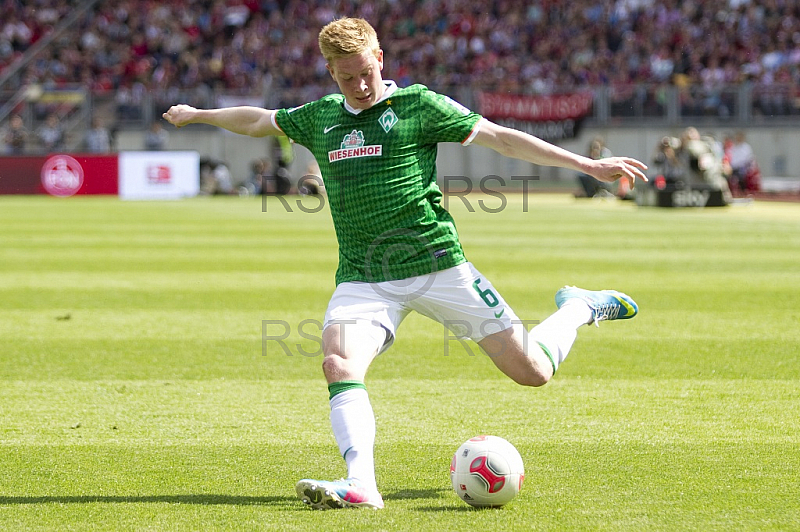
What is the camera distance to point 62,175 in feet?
106

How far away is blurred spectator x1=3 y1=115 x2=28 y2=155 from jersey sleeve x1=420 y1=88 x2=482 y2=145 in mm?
30482

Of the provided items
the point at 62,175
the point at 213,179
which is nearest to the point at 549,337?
the point at 62,175

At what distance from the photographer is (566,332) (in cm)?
574

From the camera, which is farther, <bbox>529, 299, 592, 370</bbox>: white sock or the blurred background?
the blurred background

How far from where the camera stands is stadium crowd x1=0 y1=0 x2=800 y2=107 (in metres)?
38.0

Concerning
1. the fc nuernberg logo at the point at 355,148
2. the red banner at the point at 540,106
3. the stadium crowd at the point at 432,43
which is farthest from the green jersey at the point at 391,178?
the red banner at the point at 540,106

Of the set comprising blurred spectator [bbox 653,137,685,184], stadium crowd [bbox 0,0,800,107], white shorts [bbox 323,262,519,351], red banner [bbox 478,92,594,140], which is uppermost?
stadium crowd [bbox 0,0,800,107]

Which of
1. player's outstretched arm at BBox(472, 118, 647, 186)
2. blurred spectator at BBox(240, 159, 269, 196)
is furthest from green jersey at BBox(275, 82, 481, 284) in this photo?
blurred spectator at BBox(240, 159, 269, 196)

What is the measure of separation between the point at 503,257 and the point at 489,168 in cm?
2292

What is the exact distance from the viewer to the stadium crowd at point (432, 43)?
38.0 meters

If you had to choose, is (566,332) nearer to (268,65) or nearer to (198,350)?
(198,350)

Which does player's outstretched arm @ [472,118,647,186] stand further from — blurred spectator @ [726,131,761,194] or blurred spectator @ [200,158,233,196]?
blurred spectator @ [200,158,233,196]

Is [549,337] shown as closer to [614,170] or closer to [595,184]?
[614,170]

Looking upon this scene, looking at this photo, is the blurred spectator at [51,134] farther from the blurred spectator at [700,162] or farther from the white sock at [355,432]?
the white sock at [355,432]
